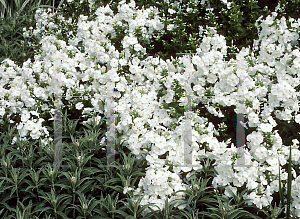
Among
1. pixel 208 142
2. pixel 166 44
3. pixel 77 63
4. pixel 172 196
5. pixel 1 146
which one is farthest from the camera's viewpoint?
pixel 166 44

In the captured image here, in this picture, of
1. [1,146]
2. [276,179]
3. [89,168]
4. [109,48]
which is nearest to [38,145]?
[1,146]

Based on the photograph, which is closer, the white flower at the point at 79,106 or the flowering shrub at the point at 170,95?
the flowering shrub at the point at 170,95

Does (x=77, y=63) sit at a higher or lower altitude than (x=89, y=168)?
higher

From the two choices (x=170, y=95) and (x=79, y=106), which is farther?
(x=79, y=106)

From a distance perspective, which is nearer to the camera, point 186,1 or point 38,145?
point 38,145

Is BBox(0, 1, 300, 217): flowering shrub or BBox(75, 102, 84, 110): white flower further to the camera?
BBox(75, 102, 84, 110): white flower

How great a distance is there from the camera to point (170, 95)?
4660mm

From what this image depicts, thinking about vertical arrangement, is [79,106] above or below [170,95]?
below

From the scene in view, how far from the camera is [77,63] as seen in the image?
5316mm

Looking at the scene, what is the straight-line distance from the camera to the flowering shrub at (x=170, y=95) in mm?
3537

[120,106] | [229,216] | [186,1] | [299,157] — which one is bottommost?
[229,216]

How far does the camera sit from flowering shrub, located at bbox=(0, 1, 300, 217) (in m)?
3.54

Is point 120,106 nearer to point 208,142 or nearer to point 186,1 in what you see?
point 208,142

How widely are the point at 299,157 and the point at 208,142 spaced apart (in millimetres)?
976
